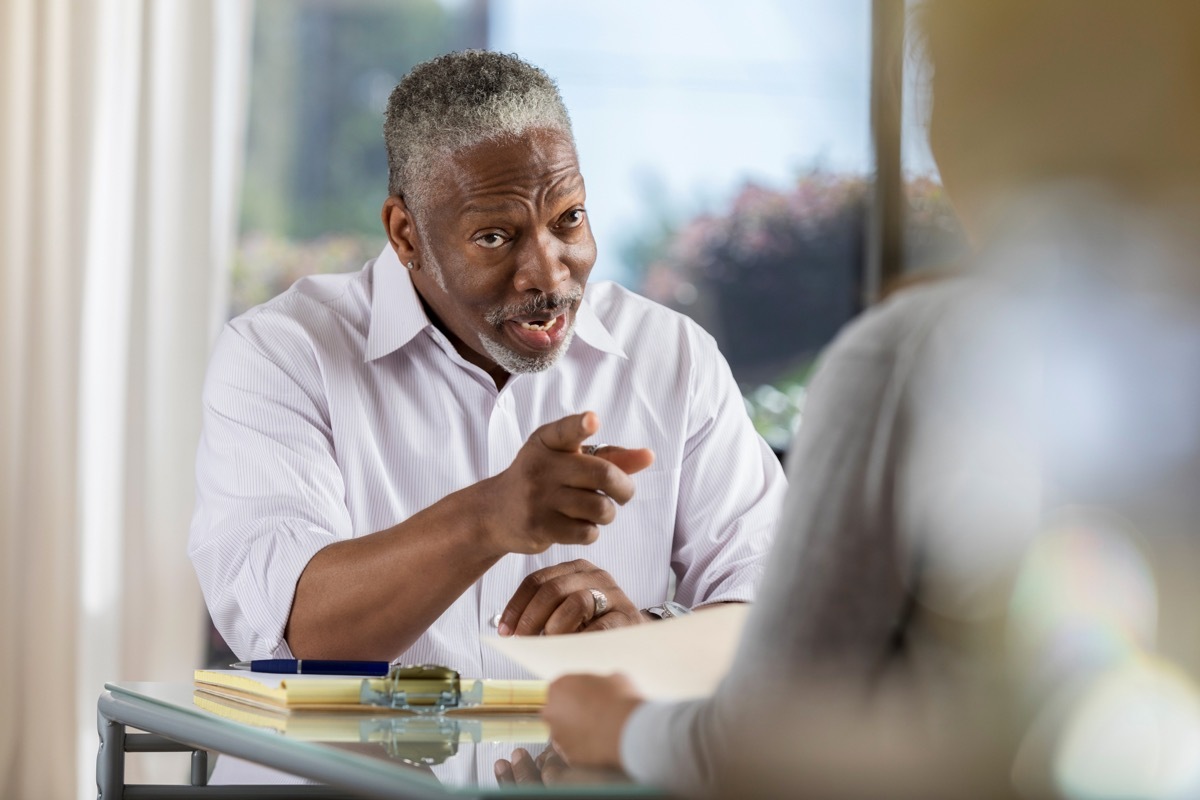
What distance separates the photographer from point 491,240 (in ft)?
5.93

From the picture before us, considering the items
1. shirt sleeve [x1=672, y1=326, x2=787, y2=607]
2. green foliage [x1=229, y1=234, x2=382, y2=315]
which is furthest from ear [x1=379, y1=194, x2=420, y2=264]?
green foliage [x1=229, y1=234, x2=382, y2=315]

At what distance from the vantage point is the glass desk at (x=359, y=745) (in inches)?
25.7

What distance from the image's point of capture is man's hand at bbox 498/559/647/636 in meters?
1.40

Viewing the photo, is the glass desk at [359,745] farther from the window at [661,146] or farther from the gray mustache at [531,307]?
the window at [661,146]

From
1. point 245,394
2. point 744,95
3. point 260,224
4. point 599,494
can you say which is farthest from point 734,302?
point 599,494

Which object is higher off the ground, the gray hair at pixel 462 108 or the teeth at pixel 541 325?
the gray hair at pixel 462 108

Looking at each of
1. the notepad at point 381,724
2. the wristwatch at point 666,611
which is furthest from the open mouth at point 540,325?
the notepad at point 381,724

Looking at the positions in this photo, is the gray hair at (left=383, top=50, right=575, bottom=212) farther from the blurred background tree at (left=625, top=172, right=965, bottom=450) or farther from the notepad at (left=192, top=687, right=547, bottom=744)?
the blurred background tree at (left=625, top=172, right=965, bottom=450)

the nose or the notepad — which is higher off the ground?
the nose

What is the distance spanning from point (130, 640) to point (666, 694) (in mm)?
2744

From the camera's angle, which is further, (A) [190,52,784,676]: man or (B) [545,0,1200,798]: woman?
(A) [190,52,784,676]: man

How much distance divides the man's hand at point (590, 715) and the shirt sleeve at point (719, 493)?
3.38ft

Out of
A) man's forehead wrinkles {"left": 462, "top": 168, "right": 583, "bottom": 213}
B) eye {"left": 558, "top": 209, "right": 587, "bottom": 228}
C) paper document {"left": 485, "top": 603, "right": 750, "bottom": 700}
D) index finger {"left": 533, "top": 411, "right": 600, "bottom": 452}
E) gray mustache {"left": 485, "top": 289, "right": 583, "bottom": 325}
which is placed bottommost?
paper document {"left": 485, "top": 603, "right": 750, "bottom": 700}

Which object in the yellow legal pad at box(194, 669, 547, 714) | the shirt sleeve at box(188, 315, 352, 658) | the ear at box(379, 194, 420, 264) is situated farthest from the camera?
the ear at box(379, 194, 420, 264)
